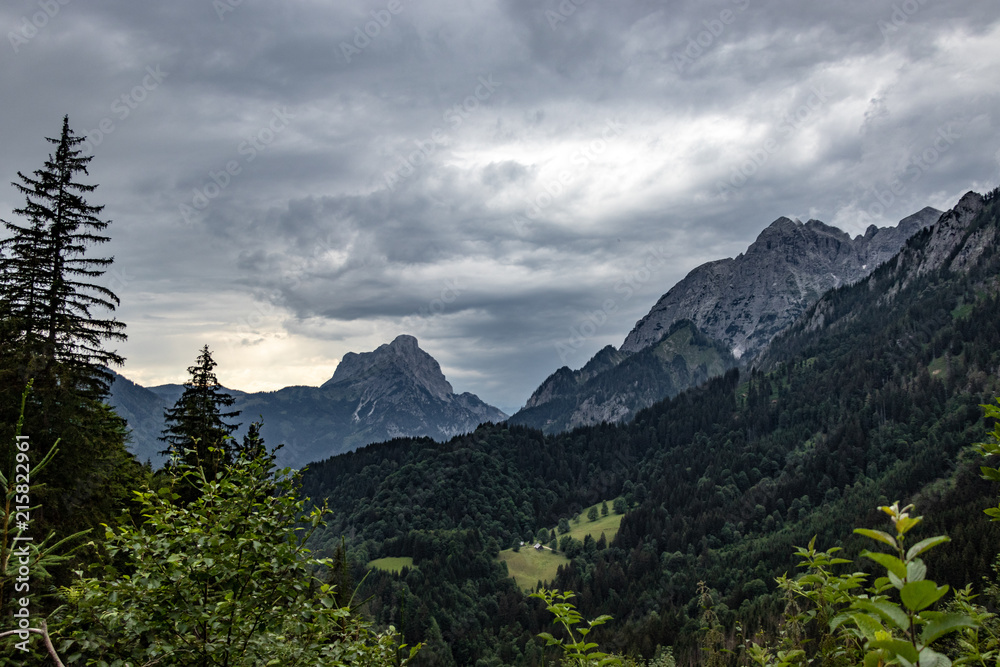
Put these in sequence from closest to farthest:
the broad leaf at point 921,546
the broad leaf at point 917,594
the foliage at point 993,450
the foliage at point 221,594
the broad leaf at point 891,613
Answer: the broad leaf at point 917,594
the broad leaf at point 921,546
the broad leaf at point 891,613
the foliage at point 993,450
the foliage at point 221,594

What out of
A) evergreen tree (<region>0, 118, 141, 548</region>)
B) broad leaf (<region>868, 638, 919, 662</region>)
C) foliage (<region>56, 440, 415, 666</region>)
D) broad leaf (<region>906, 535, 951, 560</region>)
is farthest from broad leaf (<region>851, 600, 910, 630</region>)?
evergreen tree (<region>0, 118, 141, 548</region>)

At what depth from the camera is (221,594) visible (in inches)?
286

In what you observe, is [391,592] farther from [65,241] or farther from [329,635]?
[329,635]

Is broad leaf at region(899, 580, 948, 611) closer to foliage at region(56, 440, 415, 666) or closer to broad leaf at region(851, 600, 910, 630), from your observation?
broad leaf at region(851, 600, 910, 630)

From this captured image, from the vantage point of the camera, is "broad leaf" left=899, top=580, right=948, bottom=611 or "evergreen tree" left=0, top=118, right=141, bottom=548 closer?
"broad leaf" left=899, top=580, right=948, bottom=611

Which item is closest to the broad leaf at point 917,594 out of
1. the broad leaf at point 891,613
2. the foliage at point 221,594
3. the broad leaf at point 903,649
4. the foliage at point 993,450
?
the broad leaf at point 891,613

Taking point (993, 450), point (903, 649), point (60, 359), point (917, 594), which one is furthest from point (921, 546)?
point (60, 359)

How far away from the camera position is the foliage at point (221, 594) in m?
6.39

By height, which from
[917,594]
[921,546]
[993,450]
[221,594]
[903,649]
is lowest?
[221,594]

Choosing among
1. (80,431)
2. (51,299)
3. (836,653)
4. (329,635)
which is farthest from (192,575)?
(51,299)

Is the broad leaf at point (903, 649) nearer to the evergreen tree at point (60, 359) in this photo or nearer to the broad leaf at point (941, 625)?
the broad leaf at point (941, 625)

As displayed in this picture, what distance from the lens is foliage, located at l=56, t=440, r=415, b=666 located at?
6.39m

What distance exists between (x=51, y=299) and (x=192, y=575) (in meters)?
31.1

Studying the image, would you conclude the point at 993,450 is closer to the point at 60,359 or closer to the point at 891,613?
the point at 891,613
